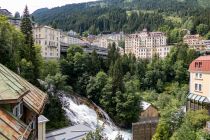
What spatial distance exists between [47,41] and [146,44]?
7105 cm

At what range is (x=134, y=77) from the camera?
96438 mm

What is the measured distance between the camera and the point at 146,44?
515ft

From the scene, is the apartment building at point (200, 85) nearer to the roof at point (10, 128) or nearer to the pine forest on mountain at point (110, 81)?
the pine forest on mountain at point (110, 81)

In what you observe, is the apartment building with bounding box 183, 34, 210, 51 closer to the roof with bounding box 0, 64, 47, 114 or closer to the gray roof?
the gray roof

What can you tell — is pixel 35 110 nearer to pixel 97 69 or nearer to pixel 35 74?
pixel 35 74

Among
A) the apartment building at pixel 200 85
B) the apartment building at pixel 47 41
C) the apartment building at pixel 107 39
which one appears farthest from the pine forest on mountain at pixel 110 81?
the apartment building at pixel 107 39

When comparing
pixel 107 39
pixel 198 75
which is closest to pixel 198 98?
pixel 198 75

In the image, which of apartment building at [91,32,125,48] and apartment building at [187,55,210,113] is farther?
apartment building at [91,32,125,48]

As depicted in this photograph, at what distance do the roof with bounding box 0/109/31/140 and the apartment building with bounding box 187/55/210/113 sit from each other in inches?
1297

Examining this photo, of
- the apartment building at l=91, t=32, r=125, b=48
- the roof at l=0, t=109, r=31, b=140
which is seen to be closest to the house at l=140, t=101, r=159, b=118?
the roof at l=0, t=109, r=31, b=140

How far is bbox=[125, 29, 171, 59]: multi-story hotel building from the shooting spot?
148750 millimetres

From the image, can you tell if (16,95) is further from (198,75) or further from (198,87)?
(198,75)

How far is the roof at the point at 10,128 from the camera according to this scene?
28.5 feet

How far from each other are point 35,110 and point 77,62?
223ft
